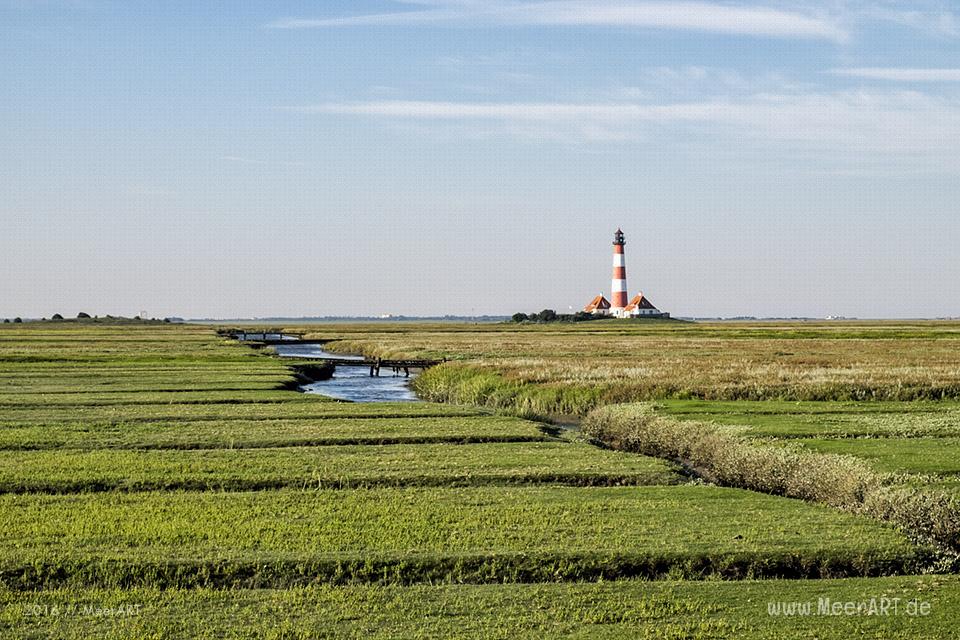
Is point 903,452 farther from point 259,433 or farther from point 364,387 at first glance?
point 364,387

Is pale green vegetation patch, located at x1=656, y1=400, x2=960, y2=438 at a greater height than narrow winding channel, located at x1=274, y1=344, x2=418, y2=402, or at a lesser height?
greater

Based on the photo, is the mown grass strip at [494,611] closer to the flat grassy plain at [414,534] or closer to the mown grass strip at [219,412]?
the flat grassy plain at [414,534]

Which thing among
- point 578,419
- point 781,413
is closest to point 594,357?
point 578,419

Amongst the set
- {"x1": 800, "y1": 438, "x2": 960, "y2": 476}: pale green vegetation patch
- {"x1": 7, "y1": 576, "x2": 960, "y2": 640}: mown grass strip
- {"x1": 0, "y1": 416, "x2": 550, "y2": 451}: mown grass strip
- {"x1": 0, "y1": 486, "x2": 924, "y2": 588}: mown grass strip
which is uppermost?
{"x1": 0, "y1": 416, "x2": 550, "y2": 451}: mown grass strip

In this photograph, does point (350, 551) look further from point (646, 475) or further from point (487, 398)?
point (487, 398)

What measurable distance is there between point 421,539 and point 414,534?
355mm

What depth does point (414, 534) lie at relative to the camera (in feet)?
54.7

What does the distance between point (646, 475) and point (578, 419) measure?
15988 mm

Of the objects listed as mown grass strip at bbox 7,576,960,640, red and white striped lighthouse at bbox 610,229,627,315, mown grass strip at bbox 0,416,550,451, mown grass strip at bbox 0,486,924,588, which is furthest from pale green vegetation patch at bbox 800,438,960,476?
red and white striped lighthouse at bbox 610,229,627,315

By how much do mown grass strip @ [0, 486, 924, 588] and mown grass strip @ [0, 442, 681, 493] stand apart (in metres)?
1.51

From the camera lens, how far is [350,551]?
51.8ft

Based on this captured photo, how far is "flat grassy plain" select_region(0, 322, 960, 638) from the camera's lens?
13.2 m

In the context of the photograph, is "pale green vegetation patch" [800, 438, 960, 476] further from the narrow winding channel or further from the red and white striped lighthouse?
the red and white striped lighthouse

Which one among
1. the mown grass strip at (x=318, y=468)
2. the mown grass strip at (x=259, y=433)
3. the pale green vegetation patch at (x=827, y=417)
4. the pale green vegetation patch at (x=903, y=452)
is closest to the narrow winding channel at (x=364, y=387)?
the mown grass strip at (x=259, y=433)
